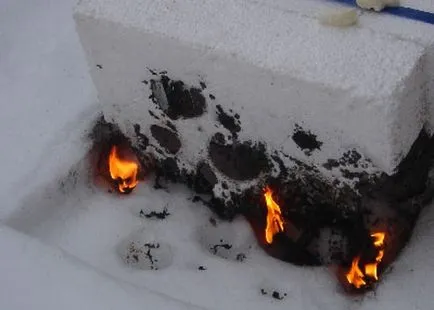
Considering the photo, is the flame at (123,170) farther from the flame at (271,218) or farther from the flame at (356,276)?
the flame at (356,276)

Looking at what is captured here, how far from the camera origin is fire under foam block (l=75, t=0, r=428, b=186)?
219cm

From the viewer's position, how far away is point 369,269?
8.43 ft

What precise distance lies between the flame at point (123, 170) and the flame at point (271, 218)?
644 millimetres

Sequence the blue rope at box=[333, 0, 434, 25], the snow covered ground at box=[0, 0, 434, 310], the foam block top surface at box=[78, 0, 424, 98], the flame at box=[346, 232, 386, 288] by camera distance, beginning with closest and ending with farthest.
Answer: the foam block top surface at box=[78, 0, 424, 98]
the blue rope at box=[333, 0, 434, 25]
the snow covered ground at box=[0, 0, 434, 310]
the flame at box=[346, 232, 386, 288]

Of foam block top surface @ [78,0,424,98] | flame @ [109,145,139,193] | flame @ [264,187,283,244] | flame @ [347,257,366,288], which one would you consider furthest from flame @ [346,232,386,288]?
flame @ [109,145,139,193]

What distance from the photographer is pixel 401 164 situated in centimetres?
238

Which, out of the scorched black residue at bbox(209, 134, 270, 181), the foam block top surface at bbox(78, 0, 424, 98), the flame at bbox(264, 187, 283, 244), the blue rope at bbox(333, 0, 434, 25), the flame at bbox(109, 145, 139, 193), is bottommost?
the flame at bbox(109, 145, 139, 193)

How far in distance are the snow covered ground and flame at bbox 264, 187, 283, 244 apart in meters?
0.08

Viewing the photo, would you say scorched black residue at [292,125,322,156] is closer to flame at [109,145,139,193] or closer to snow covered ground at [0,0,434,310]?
snow covered ground at [0,0,434,310]

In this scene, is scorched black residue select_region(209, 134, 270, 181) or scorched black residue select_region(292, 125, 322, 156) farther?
scorched black residue select_region(209, 134, 270, 181)

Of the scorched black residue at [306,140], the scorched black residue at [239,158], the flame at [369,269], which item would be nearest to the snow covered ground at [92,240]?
the flame at [369,269]

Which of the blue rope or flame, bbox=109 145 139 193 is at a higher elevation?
the blue rope

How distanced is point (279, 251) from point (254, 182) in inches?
11.4

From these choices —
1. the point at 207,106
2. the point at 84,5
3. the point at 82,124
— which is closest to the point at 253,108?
the point at 207,106
